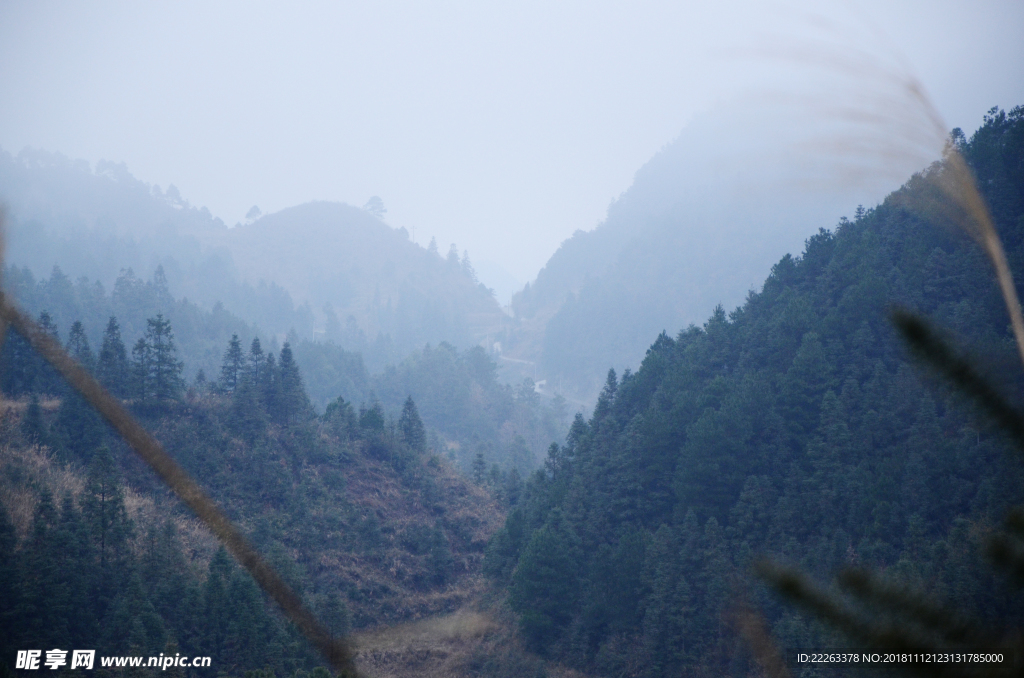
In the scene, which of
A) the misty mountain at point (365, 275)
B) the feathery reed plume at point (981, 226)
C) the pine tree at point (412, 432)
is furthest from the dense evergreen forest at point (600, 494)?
the misty mountain at point (365, 275)

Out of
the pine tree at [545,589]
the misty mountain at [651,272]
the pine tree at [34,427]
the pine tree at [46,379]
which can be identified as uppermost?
the misty mountain at [651,272]

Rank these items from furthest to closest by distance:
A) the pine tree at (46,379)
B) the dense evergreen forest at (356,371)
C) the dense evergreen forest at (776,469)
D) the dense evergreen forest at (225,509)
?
the dense evergreen forest at (356,371), the pine tree at (46,379), the dense evergreen forest at (776,469), the dense evergreen forest at (225,509)

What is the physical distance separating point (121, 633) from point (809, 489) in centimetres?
2022

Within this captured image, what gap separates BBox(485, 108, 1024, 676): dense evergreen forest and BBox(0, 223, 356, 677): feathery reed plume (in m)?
7.11

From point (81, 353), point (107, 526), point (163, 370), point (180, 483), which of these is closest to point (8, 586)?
point (107, 526)

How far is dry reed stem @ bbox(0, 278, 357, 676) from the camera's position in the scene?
68.4 ft

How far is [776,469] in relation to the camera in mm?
24000

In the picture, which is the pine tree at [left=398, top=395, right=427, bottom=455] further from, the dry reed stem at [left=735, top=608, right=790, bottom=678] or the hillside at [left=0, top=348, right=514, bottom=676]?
the dry reed stem at [left=735, top=608, right=790, bottom=678]

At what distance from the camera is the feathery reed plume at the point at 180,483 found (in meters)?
20.8

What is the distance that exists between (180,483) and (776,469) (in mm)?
23627

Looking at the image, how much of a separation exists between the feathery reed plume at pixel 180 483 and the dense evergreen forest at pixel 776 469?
7.11 metres

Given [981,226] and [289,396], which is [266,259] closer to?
[289,396]

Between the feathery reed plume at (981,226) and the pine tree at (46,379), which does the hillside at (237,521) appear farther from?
the feathery reed plume at (981,226)

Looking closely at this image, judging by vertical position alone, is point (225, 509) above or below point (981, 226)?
below
